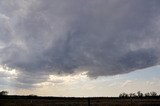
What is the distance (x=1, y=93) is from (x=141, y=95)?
196 feet

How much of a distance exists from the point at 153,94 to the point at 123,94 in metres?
12.2

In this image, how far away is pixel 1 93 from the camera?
142000 millimetres

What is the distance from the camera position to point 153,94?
13450 centimetres

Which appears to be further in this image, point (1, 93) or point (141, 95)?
point (1, 93)

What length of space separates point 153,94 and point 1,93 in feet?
212

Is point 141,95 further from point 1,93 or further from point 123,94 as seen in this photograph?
point 1,93

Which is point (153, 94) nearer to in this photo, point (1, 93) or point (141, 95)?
point (141, 95)

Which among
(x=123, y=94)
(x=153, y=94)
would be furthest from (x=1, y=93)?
(x=153, y=94)

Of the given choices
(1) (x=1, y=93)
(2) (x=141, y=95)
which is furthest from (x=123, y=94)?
(1) (x=1, y=93)

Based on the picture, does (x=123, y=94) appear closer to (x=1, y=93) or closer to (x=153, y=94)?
(x=153, y=94)

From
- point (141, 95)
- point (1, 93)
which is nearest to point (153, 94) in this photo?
point (141, 95)

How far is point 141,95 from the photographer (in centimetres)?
12988
